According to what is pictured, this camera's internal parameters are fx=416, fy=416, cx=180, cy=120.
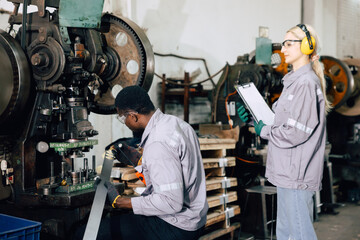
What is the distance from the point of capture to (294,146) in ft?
7.46

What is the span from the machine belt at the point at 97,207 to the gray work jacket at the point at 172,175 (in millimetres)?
141

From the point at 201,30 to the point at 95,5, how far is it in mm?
2764

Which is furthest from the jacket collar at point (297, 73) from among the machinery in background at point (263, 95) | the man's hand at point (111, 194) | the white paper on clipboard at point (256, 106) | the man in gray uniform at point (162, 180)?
the machinery in background at point (263, 95)

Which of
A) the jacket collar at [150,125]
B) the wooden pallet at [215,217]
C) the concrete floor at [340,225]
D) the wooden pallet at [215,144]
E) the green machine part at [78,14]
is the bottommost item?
the concrete floor at [340,225]

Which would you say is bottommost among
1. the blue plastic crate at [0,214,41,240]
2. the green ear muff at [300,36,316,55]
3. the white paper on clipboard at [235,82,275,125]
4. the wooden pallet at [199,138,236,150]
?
the blue plastic crate at [0,214,41,240]

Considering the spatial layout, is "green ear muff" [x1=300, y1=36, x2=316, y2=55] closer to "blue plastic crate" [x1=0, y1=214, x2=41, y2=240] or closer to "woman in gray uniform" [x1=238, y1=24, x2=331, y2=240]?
"woman in gray uniform" [x1=238, y1=24, x2=331, y2=240]

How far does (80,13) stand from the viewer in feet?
7.16

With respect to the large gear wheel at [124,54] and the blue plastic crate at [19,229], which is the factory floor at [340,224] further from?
the blue plastic crate at [19,229]

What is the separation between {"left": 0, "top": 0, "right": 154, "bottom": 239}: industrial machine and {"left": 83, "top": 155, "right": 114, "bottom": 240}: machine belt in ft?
0.71

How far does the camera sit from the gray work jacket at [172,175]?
1.71m

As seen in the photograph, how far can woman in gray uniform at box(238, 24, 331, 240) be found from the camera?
2.22 metres

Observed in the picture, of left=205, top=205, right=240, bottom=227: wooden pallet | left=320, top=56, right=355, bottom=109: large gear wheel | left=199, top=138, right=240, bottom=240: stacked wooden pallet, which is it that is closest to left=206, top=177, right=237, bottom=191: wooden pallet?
left=199, top=138, right=240, bottom=240: stacked wooden pallet

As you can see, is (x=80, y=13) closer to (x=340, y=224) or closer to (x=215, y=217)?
(x=215, y=217)

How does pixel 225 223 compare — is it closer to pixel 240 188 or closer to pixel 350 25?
pixel 240 188
